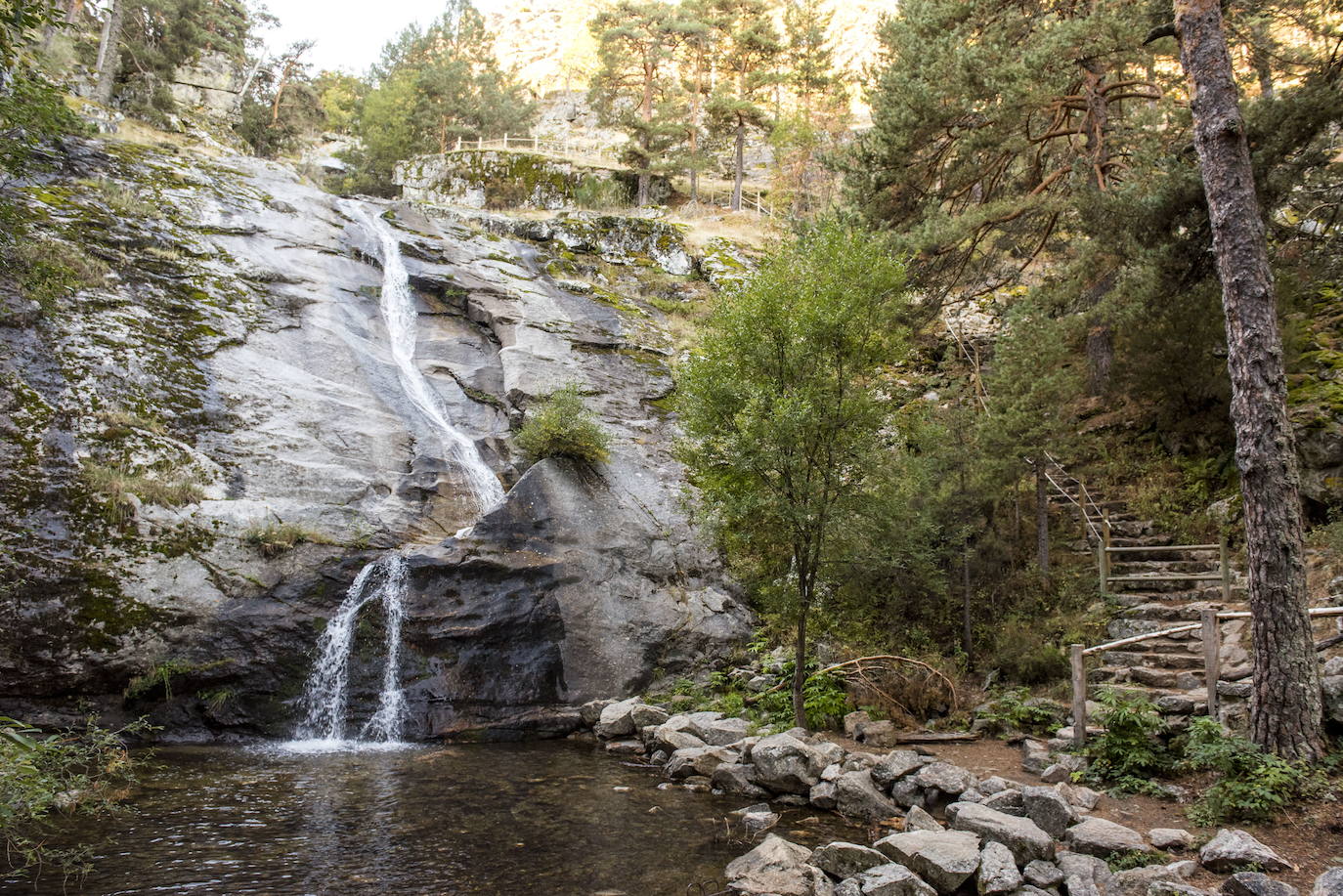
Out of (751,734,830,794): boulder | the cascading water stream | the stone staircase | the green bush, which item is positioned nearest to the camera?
the stone staircase

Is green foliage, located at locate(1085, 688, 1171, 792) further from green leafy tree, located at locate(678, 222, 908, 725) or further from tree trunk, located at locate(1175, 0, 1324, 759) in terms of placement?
green leafy tree, located at locate(678, 222, 908, 725)

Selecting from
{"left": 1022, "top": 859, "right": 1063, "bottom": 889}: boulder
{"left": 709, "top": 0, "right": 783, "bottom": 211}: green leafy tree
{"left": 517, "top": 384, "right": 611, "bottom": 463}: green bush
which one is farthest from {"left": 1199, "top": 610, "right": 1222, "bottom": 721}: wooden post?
{"left": 709, "top": 0, "right": 783, "bottom": 211}: green leafy tree

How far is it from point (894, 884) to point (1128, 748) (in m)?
3.82

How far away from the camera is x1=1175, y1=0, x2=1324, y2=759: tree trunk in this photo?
6652 mm

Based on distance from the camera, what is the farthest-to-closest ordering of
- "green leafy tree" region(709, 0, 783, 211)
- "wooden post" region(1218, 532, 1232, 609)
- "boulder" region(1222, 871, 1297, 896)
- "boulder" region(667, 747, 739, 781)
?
"green leafy tree" region(709, 0, 783, 211)
"wooden post" region(1218, 532, 1232, 609)
"boulder" region(667, 747, 739, 781)
"boulder" region(1222, 871, 1297, 896)

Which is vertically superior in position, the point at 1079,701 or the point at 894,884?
the point at 1079,701

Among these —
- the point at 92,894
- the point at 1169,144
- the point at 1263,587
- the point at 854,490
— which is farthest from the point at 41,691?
the point at 1169,144

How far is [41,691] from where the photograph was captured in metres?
9.95

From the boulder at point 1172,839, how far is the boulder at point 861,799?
97.2 inches

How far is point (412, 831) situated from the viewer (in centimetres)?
722

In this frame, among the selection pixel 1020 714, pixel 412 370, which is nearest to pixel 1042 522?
pixel 1020 714

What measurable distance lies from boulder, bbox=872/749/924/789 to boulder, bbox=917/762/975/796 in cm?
21

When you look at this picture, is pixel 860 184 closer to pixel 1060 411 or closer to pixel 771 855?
pixel 1060 411

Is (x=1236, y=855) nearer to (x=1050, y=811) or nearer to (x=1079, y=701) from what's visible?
(x=1050, y=811)
